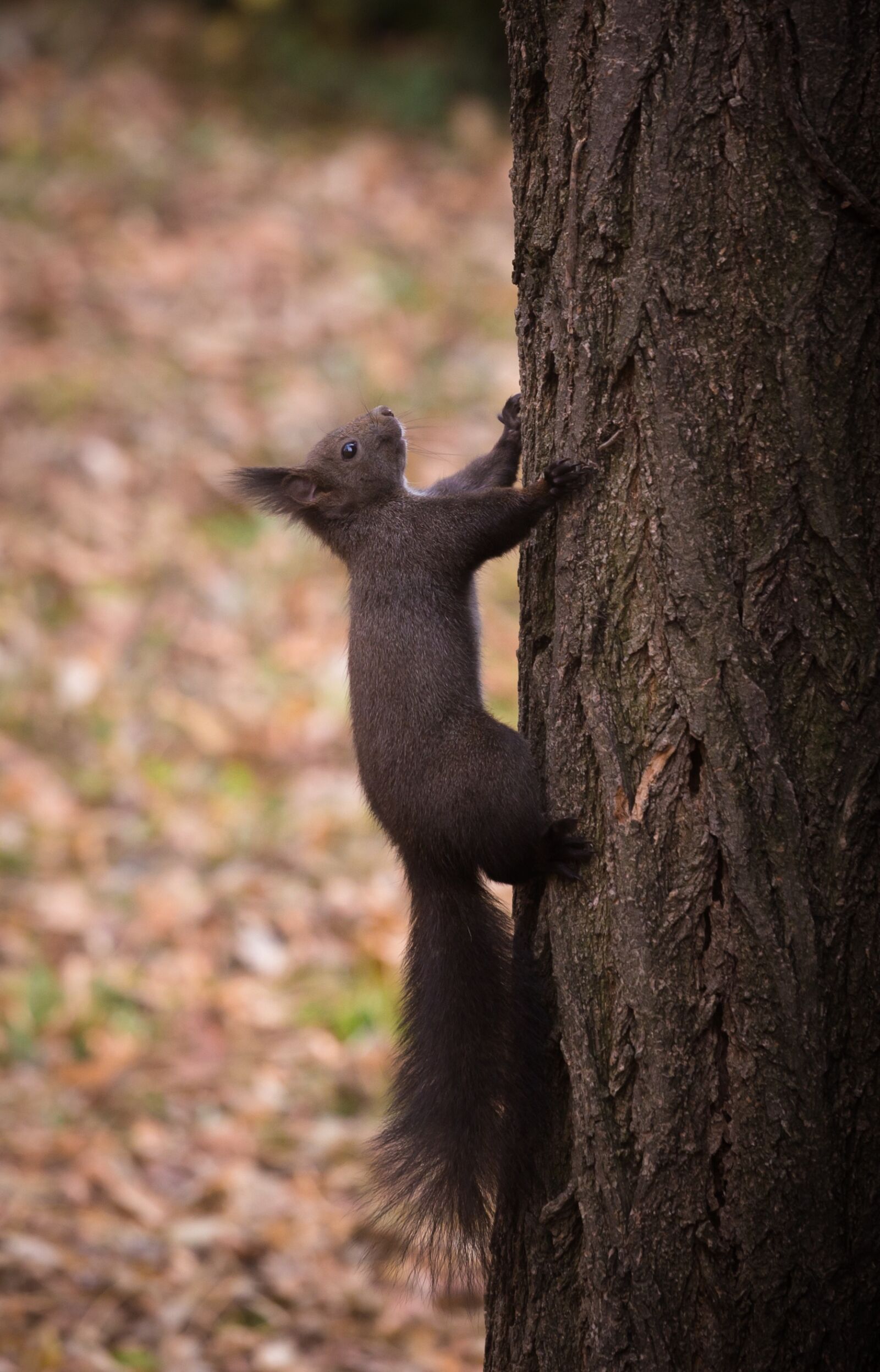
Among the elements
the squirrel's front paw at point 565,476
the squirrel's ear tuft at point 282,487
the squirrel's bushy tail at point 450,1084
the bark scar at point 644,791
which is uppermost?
the squirrel's ear tuft at point 282,487

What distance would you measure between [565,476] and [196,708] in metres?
3.55

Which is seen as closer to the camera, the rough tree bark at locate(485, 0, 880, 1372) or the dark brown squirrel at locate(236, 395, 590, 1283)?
the rough tree bark at locate(485, 0, 880, 1372)

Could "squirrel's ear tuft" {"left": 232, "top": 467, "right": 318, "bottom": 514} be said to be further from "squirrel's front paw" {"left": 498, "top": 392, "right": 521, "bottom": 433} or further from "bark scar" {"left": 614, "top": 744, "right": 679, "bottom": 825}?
"bark scar" {"left": 614, "top": 744, "right": 679, "bottom": 825}

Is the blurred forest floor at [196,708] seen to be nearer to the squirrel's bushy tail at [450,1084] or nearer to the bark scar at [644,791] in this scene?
the squirrel's bushy tail at [450,1084]

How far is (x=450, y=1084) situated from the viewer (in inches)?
83.0

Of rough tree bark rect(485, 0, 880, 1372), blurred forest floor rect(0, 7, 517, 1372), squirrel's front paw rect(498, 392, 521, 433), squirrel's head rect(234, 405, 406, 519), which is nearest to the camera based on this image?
rough tree bark rect(485, 0, 880, 1372)

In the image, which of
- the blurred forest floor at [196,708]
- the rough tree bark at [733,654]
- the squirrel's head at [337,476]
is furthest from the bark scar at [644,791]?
the blurred forest floor at [196,708]

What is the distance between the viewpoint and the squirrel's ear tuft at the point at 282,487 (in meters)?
2.87

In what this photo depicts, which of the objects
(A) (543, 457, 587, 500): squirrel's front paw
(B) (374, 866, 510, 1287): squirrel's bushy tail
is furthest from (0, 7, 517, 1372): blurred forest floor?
(A) (543, 457, 587, 500): squirrel's front paw

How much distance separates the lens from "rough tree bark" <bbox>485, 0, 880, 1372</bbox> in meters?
1.70

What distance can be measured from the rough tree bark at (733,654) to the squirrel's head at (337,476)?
1024mm

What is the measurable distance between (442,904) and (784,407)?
3.20ft

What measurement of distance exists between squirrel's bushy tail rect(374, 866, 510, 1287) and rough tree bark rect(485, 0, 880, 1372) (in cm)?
23

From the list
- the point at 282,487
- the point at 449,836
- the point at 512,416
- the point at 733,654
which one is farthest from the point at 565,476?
the point at 282,487
